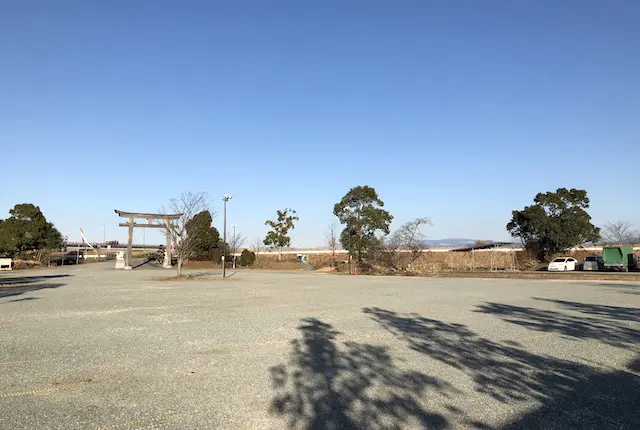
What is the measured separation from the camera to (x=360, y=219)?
40719 millimetres

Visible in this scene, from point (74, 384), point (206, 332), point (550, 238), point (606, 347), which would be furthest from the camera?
point (550, 238)

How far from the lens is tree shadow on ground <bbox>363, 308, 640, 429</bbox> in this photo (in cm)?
414

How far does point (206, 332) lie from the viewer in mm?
8383

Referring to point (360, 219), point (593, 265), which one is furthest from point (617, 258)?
point (360, 219)

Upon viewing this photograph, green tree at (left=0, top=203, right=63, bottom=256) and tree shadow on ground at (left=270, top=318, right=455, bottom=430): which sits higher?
green tree at (left=0, top=203, right=63, bottom=256)

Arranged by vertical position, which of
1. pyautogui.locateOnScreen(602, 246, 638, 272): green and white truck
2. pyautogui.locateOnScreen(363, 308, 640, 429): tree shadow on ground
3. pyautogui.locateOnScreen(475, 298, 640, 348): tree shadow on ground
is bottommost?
pyautogui.locateOnScreen(475, 298, 640, 348): tree shadow on ground

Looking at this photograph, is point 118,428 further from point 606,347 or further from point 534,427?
point 606,347

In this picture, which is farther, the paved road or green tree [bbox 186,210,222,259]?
green tree [bbox 186,210,222,259]

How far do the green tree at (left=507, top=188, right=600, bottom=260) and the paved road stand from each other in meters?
30.8

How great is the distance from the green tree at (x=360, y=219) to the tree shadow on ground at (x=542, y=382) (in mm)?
31889

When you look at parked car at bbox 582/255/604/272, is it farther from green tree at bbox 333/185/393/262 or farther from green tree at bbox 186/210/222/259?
green tree at bbox 186/210/222/259

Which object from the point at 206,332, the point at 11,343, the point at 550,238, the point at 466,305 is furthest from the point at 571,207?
the point at 11,343

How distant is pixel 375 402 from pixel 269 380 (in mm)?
1429

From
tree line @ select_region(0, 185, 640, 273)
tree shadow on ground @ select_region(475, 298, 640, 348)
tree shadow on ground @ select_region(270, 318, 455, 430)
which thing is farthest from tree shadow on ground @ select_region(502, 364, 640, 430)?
tree line @ select_region(0, 185, 640, 273)
